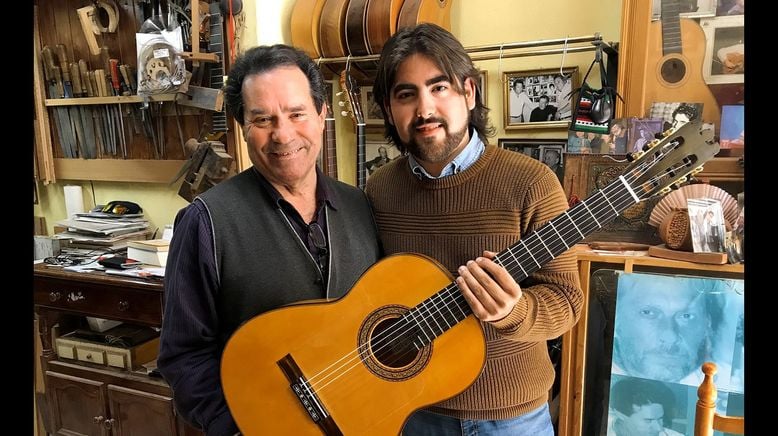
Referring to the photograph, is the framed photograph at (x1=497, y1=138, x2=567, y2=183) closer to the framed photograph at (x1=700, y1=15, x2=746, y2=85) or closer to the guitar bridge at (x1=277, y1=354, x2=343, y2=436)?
the framed photograph at (x1=700, y1=15, x2=746, y2=85)

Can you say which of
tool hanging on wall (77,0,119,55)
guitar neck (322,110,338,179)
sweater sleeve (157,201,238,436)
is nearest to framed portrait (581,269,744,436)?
guitar neck (322,110,338,179)

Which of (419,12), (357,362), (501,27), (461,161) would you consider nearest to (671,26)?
(501,27)

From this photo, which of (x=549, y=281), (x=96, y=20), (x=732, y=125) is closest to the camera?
(x=549, y=281)

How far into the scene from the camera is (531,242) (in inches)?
43.8

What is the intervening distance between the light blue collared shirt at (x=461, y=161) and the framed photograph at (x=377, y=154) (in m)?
1.34

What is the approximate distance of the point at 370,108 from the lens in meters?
2.72

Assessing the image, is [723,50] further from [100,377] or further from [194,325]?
[100,377]

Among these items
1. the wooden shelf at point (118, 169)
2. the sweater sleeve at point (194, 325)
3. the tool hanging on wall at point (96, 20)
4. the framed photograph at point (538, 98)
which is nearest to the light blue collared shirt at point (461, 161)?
the sweater sleeve at point (194, 325)

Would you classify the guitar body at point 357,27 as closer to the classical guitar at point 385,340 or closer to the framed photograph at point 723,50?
the framed photograph at point 723,50

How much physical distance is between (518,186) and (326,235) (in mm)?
476

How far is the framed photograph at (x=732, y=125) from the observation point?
5.73 feet

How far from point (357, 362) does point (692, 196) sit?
4.51 ft
